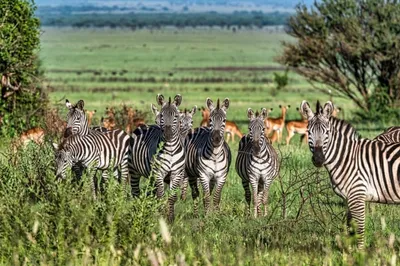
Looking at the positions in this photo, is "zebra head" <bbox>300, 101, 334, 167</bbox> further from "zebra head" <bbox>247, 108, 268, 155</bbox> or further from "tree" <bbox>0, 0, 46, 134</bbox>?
"tree" <bbox>0, 0, 46, 134</bbox>

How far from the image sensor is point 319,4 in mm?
40094

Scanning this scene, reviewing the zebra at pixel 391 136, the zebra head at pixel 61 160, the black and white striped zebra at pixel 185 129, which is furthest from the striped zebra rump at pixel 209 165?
the zebra at pixel 391 136

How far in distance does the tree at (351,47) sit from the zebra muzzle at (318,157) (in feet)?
83.7

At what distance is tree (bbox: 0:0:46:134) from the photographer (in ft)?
77.8

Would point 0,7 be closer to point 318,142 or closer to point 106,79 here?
point 318,142

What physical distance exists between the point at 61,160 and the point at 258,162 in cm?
288

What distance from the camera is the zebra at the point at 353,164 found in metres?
11.9

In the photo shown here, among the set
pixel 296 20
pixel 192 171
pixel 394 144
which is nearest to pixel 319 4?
pixel 296 20

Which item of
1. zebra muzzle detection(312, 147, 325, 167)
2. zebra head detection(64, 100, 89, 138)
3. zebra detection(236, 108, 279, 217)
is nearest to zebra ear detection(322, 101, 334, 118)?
zebra muzzle detection(312, 147, 325, 167)

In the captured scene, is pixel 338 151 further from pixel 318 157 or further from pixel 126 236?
pixel 126 236

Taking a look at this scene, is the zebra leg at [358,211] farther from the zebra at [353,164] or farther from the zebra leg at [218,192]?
the zebra leg at [218,192]

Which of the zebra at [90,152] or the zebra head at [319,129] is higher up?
the zebra head at [319,129]

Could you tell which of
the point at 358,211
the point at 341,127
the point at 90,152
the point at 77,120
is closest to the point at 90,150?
the point at 90,152

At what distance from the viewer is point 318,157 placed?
1180 centimetres
